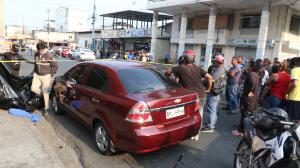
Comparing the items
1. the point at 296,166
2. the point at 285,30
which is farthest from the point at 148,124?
the point at 285,30

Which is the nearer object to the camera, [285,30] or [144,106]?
[144,106]

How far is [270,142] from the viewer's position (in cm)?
303

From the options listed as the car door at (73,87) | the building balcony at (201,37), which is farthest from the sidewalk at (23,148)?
the building balcony at (201,37)

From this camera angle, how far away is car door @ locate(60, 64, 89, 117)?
17.1 feet

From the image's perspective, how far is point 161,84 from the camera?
4.53 meters

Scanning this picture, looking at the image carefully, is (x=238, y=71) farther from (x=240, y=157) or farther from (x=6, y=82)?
(x=6, y=82)

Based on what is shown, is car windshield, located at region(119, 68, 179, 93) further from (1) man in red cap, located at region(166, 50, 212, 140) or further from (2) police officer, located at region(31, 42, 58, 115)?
(2) police officer, located at region(31, 42, 58, 115)

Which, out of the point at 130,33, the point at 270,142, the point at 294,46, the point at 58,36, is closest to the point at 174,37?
the point at 130,33

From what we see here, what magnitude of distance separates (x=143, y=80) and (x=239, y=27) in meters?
21.0

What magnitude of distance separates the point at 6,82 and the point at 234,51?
2084 centimetres

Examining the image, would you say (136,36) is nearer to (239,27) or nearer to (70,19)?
(239,27)

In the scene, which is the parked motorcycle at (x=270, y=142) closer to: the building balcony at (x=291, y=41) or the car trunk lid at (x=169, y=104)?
the car trunk lid at (x=169, y=104)

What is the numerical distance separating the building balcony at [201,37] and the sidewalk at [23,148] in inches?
851

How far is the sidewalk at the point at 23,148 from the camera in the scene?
3.72m
